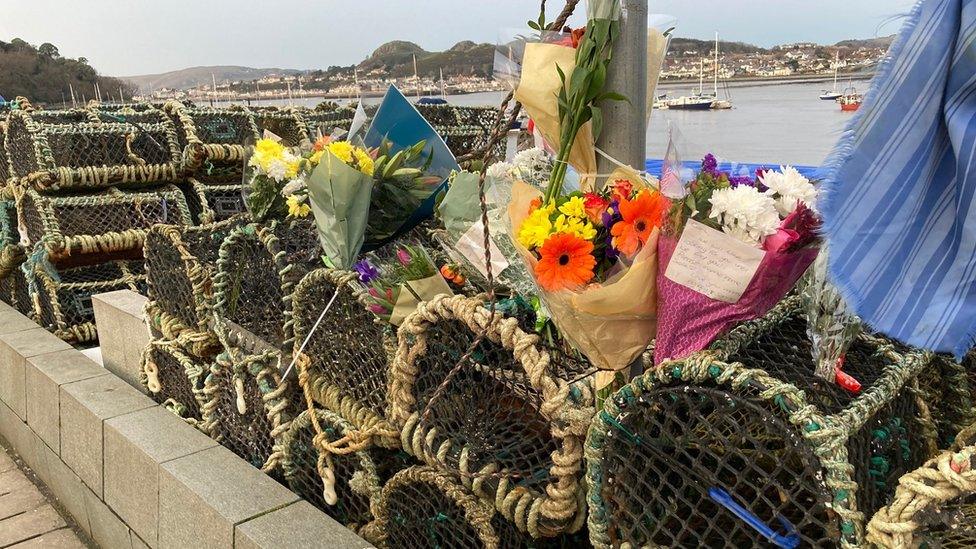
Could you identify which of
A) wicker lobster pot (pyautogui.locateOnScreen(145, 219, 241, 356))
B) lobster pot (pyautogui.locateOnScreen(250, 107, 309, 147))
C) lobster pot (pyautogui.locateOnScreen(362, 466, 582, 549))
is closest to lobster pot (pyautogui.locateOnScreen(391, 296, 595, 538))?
lobster pot (pyautogui.locateOnScreen(362, 466, 582, 549))

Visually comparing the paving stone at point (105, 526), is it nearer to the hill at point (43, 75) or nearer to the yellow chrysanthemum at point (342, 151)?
the yellow chrysanthemum at point (342, 151)

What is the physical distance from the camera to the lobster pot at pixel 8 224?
536cm

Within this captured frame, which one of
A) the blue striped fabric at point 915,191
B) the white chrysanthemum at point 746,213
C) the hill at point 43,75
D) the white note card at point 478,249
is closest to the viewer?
the blue striped fabric at point 915,191

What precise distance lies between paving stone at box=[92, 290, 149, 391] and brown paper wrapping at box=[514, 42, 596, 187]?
289cm

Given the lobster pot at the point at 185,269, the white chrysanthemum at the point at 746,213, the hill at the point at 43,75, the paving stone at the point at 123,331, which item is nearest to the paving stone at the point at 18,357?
the paving stone at the point at 123,331

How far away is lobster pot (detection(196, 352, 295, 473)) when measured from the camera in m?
2.88

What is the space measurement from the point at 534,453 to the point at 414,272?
2.11 ft

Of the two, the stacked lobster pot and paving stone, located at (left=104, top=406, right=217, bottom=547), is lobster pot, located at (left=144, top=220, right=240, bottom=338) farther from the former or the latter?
the stacked lobster pot

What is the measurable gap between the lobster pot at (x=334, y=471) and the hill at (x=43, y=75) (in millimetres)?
43409

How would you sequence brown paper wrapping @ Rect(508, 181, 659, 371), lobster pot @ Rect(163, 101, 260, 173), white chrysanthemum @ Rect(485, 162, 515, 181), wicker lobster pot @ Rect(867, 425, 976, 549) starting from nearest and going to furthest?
wicker lobster pot @ Rect(867, 425, 976, 549)
brown paper wrapping @ Rect(508, 181, 659, 371)
white chrysanthemum @ Rect(485, 162, 515, 181)
lobster pot @ Rect(163, 101, 260, 173)

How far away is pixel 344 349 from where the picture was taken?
2543mm

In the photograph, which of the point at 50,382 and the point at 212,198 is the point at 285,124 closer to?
the point at 212,198

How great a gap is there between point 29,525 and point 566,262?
3.35 meters

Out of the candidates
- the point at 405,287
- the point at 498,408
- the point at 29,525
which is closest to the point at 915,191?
the point at 498,408
